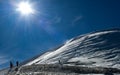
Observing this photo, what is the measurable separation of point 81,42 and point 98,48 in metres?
26.7

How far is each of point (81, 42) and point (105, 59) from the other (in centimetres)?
5330

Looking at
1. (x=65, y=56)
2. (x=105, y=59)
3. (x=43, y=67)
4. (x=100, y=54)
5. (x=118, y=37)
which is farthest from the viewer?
(x=118, y=37)

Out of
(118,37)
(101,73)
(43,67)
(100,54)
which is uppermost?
(118,37)

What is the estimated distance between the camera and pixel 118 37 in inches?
6526

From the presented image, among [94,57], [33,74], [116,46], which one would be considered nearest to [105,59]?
[94,57]

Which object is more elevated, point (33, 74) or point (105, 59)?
point (105, 59)

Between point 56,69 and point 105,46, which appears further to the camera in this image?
point 105,46

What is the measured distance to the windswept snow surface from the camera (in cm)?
11616

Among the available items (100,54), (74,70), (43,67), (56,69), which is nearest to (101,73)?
(74,70)

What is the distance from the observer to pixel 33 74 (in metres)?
85.2

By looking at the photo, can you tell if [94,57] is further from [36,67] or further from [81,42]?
[81,42]

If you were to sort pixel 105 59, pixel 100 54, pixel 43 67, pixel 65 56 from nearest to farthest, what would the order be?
pixel 43 67
pixel 105 59
pixel 100 54
pixel 65 56

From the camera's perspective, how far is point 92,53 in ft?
451

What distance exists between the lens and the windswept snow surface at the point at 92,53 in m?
116
